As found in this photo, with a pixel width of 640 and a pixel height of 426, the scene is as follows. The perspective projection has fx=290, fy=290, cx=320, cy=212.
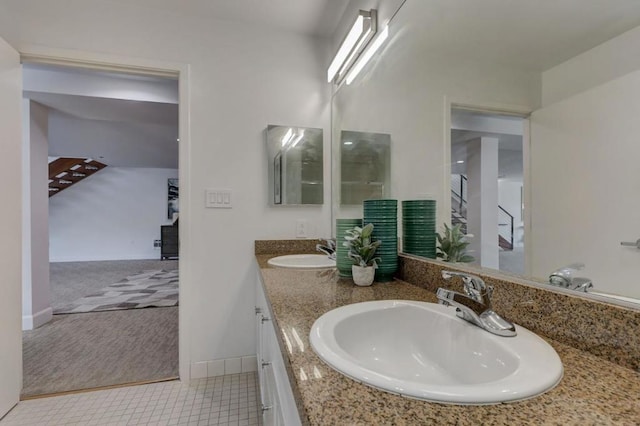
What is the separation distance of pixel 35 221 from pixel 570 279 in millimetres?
3714

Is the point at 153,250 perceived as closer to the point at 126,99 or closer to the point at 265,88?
the point at 126,99

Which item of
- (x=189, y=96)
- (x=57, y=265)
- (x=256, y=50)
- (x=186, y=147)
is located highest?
(x=256, y=50)

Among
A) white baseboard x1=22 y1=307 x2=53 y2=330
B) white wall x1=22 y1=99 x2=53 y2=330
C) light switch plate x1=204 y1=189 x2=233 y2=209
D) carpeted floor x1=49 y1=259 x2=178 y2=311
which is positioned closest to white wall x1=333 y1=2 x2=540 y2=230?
light switch plate x1=204 y1=189 x2=233 y2=209

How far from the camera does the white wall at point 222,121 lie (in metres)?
1.73

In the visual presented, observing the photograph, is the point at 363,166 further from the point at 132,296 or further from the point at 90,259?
the point at 90,259

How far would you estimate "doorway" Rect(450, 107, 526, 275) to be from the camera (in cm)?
75

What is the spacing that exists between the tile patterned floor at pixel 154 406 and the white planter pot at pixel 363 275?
939 millimetres

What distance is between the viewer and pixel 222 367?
1832 mm

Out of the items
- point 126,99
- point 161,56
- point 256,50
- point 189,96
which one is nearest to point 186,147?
point 189,96

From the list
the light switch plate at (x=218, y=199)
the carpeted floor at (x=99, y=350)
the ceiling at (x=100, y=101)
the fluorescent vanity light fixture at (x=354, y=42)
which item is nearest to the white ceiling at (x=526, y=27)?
the fluorescent vanity light fixture at (x=354, y=42)

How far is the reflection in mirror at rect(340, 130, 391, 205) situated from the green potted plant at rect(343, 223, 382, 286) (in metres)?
0.42

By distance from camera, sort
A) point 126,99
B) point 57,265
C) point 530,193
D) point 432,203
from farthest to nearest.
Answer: point 57,265
point 126,99
point 432,203
point 530,193

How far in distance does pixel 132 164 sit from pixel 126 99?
4768mm

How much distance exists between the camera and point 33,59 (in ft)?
5.34
